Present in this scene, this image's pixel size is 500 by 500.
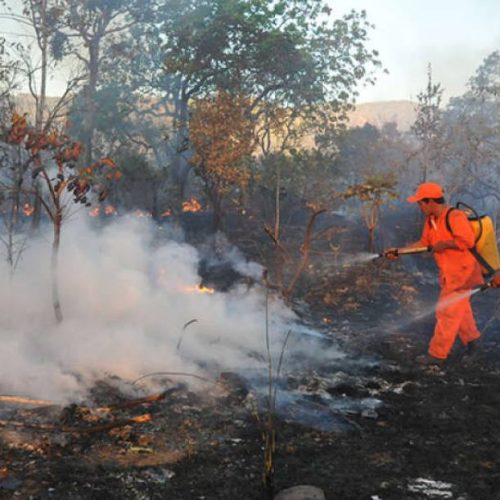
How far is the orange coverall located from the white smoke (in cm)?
209

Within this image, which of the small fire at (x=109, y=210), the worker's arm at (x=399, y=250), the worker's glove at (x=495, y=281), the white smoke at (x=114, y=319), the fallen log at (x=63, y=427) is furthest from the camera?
the small fire at (x=109, y=210)

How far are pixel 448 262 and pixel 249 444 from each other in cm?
351

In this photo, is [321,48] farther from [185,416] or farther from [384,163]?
[185,416]

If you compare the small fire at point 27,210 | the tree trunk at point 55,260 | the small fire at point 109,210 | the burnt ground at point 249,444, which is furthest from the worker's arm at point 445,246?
the small fire at point 27,210

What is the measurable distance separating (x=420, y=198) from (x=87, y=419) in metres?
4.35

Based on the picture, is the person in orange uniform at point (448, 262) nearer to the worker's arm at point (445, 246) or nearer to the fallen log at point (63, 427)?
the worker's arm at point (445, 246)

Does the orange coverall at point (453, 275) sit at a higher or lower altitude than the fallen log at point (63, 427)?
higher

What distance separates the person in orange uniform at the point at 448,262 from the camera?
6086 mm

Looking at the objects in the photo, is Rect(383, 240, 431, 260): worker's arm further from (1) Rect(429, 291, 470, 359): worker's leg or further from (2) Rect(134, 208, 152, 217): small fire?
(2) Rect(134, 208, 152, 217): small fire

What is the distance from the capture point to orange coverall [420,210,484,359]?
6.07 m

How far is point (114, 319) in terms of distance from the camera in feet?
21.8

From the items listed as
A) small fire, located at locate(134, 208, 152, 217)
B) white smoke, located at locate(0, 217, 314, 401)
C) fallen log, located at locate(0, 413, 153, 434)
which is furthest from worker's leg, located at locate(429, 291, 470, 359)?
small fire, located at locate(134, 208, 152, 217)

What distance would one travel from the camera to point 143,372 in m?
5.39

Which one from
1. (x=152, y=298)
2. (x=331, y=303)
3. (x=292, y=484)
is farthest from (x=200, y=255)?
(x=292, y=484)
